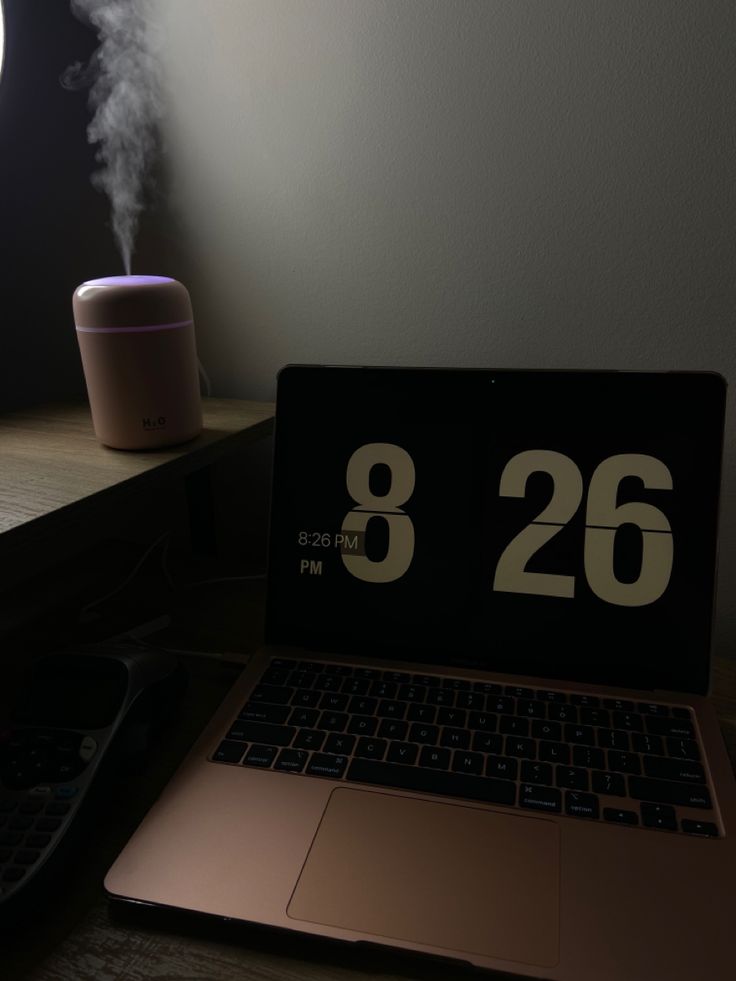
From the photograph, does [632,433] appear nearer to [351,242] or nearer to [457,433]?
[457,433]

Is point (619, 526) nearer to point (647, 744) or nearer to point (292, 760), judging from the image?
point (647, 744)

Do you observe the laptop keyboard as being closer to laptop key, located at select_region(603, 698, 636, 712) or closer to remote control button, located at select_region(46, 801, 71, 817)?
laptop key, located at select_region(603, 698, 636, 712)

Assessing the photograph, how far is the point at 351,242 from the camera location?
83 cm

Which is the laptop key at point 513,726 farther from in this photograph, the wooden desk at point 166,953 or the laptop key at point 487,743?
the wooden desk at point 166,953

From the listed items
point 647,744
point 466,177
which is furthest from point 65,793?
point 466,177

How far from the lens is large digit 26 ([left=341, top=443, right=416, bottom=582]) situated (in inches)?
26.5

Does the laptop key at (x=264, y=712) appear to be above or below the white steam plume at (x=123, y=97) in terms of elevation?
below

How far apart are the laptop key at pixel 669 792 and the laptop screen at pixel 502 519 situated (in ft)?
0.36

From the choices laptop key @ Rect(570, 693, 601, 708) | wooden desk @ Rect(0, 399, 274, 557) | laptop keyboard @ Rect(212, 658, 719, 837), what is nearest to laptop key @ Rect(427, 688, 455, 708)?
laptop keyboard @ Rect(212, 658, 719, 837)

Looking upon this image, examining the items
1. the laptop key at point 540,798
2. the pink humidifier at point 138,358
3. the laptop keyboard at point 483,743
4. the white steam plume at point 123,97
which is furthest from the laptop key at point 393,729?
the white steam plume at point 123,97

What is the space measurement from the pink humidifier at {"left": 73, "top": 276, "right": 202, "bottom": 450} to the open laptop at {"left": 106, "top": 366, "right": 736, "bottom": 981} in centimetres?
10

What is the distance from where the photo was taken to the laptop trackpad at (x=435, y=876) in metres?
0.42

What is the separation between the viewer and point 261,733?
22.7 inches

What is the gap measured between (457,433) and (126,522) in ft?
1.89
